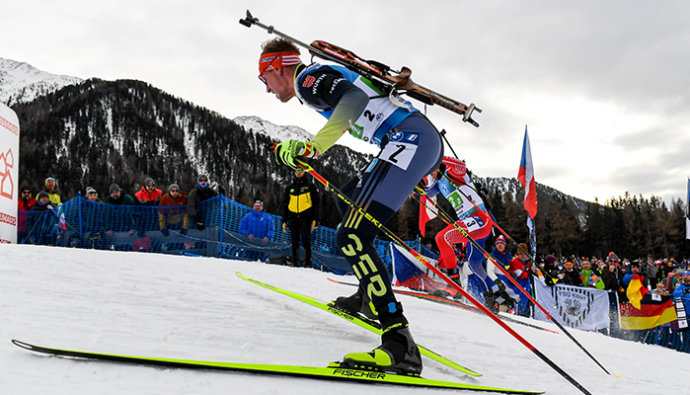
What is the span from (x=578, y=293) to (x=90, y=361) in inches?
372

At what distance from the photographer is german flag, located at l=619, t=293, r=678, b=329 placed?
894 cm

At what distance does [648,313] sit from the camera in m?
9.26

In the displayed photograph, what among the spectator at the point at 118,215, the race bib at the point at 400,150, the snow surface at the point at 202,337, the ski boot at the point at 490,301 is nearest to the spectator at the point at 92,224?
the spectator at the point at 118,215

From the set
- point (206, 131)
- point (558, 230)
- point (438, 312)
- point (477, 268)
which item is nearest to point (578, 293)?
point (477, 268)

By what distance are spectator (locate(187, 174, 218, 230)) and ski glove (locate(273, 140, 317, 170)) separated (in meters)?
7.42

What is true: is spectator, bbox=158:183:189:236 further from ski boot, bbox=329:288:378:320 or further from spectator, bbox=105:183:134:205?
ski boot, bbox=329:288:378:320

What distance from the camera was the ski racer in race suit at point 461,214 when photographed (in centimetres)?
650

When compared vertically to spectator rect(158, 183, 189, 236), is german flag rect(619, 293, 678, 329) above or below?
below

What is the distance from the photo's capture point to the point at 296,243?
8.59m

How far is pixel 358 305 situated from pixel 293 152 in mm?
1429

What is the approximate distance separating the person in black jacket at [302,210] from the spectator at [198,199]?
231 centimetres

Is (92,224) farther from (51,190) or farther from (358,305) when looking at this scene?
(358,305)

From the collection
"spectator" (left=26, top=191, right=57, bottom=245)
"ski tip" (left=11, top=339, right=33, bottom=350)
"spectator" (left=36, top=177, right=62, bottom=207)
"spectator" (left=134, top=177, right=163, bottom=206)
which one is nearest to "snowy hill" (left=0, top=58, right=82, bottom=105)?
"spectator" (left=36, top=177, right=62, bottom=207)

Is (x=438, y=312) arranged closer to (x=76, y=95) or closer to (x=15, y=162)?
(x=15, y=162)
